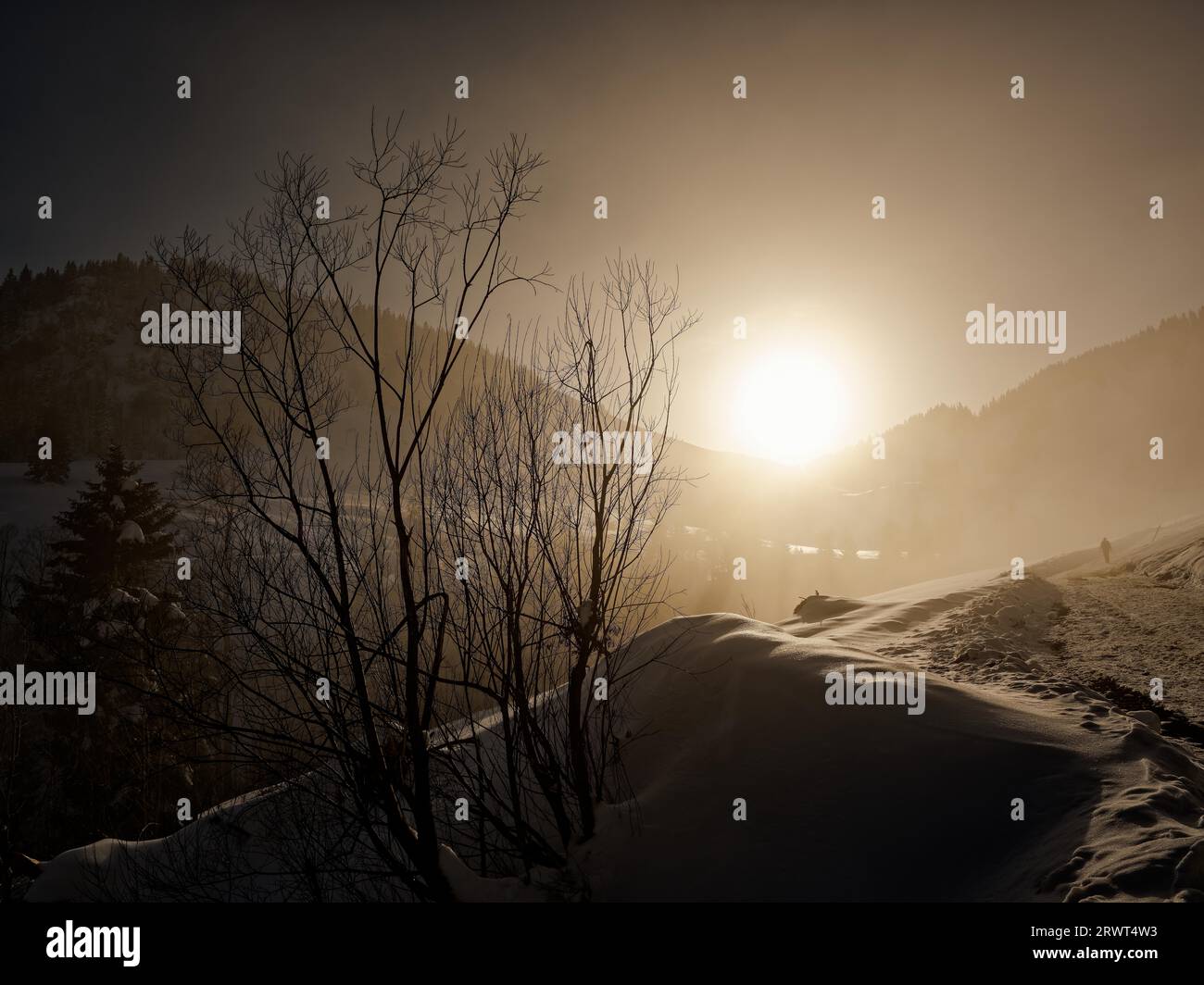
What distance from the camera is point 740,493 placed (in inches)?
5827

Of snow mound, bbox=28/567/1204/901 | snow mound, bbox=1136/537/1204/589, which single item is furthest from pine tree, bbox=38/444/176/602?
snow mound, bbox=1136/537/1204/589

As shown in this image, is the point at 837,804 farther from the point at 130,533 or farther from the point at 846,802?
the point at 130,533

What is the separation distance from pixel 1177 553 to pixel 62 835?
3722 centimetres

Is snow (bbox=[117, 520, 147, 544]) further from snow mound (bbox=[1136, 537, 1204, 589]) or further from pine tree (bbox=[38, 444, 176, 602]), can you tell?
snow mound (bbox=[1136, 537, 1204, 589])

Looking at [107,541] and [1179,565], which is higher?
[107,541]

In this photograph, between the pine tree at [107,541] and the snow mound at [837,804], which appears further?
the pine tree at [107,541]

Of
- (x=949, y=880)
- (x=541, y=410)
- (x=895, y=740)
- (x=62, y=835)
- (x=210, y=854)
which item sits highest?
(x=541, y=410)

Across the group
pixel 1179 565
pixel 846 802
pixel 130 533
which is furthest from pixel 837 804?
pixel 130 533

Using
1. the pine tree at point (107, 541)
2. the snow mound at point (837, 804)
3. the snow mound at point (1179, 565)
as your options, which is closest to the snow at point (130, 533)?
the pine tree at point (107, 541)

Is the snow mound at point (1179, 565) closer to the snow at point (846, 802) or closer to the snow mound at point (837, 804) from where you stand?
the snow at point (846, 802)

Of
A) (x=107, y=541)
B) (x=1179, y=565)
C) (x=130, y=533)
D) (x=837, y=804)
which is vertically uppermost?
(x=130, y=533)
